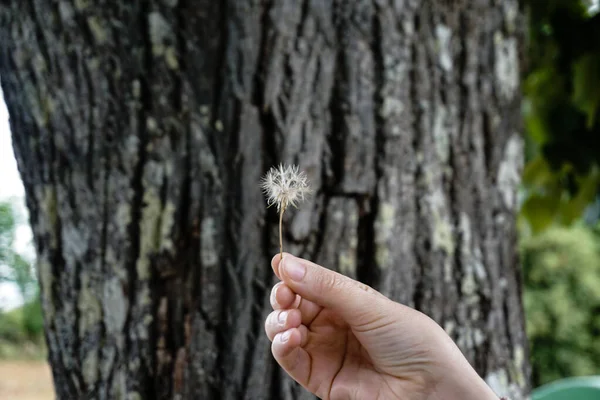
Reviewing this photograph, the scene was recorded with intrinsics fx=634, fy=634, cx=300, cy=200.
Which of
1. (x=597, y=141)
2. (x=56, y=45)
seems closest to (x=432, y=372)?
(x=56, y=45)

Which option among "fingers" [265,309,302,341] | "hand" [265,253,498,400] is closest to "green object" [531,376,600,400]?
"hand" [265,253,498,400]

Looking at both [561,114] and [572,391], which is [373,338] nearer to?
[561,114]

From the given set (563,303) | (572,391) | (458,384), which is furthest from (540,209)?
(563,303)

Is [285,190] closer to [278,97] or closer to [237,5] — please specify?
[278,97]

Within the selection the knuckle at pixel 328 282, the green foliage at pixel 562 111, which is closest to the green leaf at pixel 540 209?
the green foliage at pixel 562 111

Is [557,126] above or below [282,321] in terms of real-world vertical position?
above

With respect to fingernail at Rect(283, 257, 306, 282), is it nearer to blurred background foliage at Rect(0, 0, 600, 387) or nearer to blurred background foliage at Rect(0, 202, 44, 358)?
blurred background foliage at Rect(0, 202, 44, 358)
